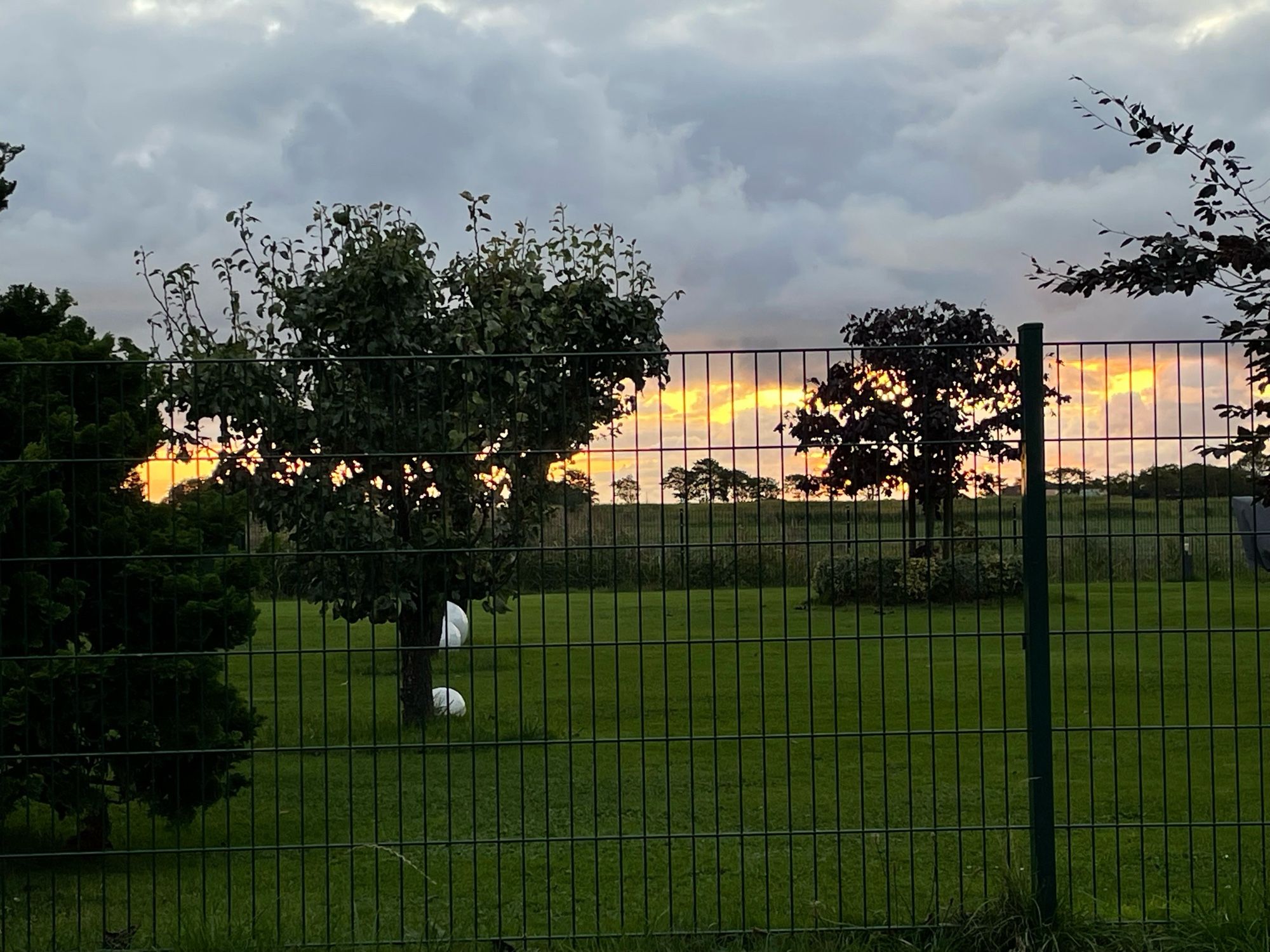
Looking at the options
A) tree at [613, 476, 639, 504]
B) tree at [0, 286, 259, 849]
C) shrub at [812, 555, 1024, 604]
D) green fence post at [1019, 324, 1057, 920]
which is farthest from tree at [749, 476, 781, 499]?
tree at [0, 286, 259, 849]

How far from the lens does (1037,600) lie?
518cm

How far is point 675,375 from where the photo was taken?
5.07 metres

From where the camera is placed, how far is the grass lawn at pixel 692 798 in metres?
5.12

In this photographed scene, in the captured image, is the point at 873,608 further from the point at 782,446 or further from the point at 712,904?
the point at 712,904

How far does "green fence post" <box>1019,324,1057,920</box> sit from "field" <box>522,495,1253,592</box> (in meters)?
0.09

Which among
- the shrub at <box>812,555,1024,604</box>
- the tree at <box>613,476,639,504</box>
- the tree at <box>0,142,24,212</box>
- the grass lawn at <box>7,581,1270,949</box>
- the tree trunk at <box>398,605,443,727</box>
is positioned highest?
the tree at <box>0,142,24,212</box>

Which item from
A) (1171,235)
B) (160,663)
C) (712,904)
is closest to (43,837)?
(160,663)

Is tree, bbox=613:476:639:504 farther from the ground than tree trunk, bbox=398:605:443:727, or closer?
farther from the ground

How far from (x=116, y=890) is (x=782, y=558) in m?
4.05

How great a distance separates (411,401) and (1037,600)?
5991 millimetres

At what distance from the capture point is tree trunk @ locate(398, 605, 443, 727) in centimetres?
541

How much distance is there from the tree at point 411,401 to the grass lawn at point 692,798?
46cm

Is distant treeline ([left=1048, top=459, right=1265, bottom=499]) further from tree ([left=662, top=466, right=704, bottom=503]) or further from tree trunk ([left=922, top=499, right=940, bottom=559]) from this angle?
tree ([left=662, top=466, right=704, bottom=503])

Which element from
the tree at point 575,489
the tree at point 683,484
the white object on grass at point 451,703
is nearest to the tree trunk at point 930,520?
the tree at point 683,484
